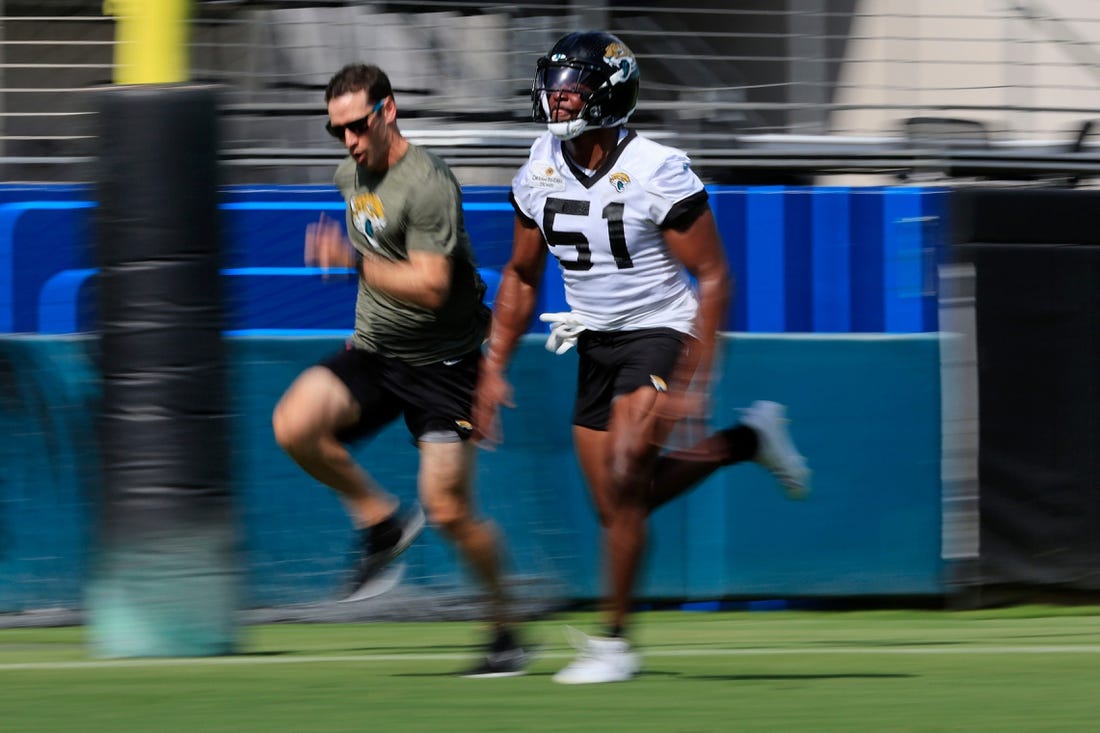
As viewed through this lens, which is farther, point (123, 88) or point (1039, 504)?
point (1039, 504)

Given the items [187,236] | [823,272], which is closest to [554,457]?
[823,272]

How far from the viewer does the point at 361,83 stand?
5625mm

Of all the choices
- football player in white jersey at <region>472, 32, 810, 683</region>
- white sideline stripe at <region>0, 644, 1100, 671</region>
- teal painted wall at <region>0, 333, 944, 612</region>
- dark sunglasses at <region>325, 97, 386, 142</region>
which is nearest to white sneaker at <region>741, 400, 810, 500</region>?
football player in white jersey at <region>472, 32, 810, 683</region>

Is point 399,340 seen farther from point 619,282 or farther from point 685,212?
point 685,212

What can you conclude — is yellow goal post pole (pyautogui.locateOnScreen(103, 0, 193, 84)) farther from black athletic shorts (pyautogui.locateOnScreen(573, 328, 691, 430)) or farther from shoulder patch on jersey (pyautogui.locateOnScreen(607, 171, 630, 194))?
black athletic shorts (pyautogui.locateOnScreen(573, 328, 691, 430))

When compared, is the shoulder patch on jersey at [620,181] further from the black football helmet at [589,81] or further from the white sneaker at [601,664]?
the white sneaker at [601,664]

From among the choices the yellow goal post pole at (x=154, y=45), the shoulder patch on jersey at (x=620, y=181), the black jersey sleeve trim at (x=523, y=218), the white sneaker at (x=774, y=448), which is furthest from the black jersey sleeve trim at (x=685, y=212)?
the yellow goal post pole at (x=154, y=45)

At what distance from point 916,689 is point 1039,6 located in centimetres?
683

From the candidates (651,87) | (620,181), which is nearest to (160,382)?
(620,181)

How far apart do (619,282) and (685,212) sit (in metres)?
0.32

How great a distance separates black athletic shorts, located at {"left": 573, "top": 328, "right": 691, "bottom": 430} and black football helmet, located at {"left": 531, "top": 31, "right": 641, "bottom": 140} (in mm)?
669

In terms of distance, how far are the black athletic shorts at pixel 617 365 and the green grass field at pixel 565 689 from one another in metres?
0.87

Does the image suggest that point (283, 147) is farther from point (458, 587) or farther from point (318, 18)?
point (458, 587)

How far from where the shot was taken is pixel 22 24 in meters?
12.4
